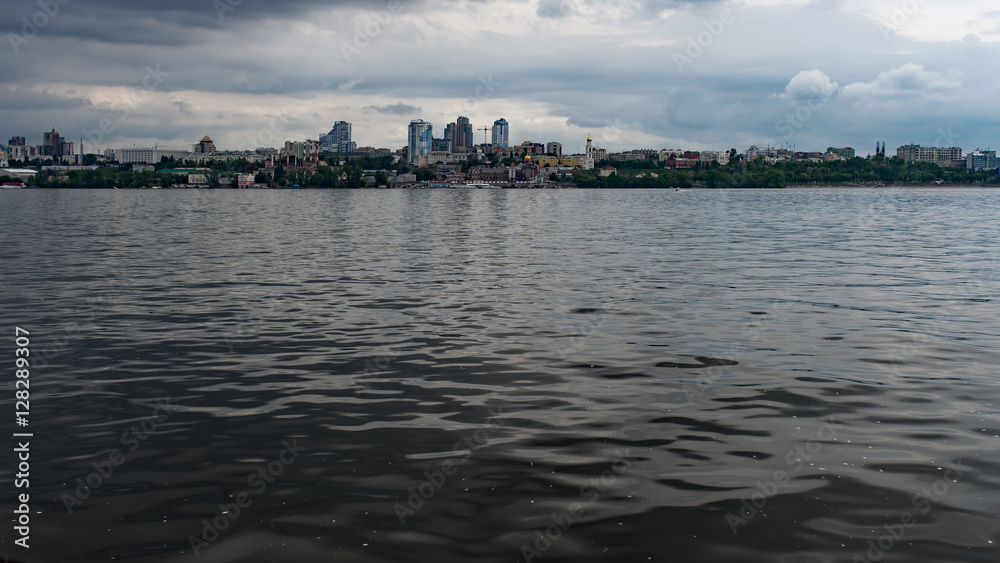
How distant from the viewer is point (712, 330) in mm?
17594

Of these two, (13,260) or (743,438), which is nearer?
(743,438)

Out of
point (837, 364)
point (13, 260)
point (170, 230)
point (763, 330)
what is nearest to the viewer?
point (837, 364)

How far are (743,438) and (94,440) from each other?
29.8 ft

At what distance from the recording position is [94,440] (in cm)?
1016

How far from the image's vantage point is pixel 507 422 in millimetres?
10953

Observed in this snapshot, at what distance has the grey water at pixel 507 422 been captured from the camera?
24.9 feet

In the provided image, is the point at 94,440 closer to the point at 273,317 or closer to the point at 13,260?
the point at 273,317

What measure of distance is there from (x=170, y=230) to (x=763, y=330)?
1964 inches

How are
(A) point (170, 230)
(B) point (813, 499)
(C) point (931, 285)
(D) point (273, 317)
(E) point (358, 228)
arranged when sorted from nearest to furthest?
1. (B) point (813, 499)
2. (D) point (273, 317)
3. (C) point (931, 285)
4. (A) point (170, 230)
5. (E) point (358, 228)

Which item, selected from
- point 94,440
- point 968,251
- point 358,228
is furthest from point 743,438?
point 358,228

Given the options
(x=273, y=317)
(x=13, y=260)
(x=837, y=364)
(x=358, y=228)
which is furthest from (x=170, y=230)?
(x=837, y=364)

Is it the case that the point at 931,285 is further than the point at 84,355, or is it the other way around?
the point at 931,285

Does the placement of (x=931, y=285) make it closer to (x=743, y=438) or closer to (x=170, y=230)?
(x=743, y=438)

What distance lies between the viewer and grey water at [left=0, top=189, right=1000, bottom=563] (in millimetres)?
7590
